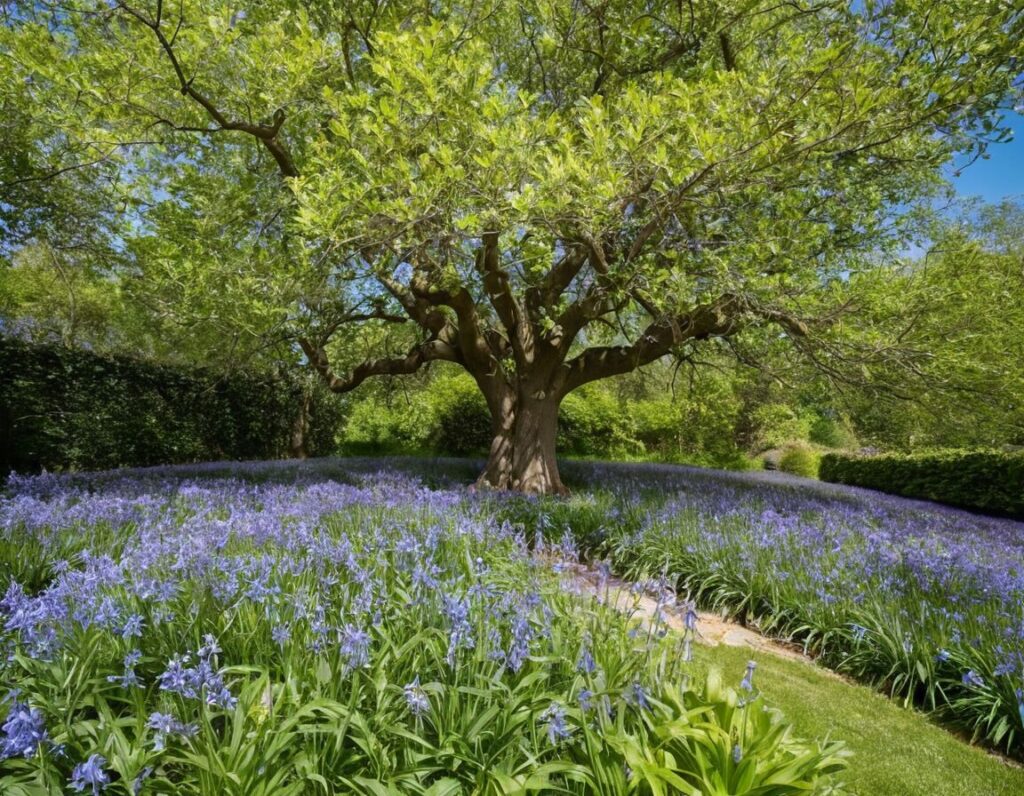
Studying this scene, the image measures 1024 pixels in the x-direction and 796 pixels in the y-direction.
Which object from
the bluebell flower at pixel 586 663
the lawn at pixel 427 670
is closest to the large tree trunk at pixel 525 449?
the lawn at pixel 427 670

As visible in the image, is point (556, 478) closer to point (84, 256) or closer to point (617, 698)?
point (617, 698)

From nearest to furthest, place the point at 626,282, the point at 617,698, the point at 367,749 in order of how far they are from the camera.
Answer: the point at 367,749 → the point at 617,698 → the point at 626,282

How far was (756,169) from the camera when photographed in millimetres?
4957

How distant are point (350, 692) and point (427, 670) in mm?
329

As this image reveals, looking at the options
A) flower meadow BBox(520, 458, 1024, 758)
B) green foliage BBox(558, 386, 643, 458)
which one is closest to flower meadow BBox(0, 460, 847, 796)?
flower meadow BBox(520, 458, 1024, 758)

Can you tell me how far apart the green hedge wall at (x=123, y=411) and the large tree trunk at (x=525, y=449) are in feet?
14.4

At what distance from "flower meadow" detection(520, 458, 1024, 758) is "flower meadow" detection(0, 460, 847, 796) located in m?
0.75

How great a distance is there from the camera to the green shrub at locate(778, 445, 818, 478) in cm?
1969

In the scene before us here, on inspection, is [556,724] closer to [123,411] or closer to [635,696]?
[635,696]

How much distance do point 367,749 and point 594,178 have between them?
4309mm

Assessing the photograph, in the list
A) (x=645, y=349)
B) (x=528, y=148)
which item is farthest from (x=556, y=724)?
(x=645, y=349)

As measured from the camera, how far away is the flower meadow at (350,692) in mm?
1844

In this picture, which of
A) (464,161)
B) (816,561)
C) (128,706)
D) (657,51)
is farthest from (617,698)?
(657,51)

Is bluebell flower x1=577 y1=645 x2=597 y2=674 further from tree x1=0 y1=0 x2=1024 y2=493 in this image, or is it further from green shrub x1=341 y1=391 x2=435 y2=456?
green shrub x1=341 y1=391 x2=435 y2=456
